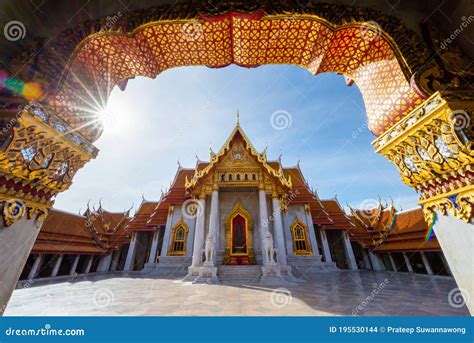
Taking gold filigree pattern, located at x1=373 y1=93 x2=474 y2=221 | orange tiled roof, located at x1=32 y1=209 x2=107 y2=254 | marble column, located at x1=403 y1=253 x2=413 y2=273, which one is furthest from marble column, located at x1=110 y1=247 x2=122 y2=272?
marble column, located at x1=403 y1=253 x2=413 y2=273

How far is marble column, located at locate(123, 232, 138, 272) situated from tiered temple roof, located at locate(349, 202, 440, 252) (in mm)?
18991

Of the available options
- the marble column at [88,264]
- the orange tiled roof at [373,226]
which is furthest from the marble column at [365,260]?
the marble column at [88,264]

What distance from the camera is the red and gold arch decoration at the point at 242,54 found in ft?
7.06

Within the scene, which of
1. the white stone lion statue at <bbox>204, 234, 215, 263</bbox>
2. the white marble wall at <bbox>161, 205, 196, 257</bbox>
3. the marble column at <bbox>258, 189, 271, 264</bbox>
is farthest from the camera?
the white marble wall at <bbox>161, 205, 196, 257</bbox>

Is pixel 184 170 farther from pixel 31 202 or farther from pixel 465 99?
pixel 465 99

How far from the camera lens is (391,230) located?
608 inches

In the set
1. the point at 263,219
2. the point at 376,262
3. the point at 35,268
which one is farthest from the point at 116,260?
the point at 376,262

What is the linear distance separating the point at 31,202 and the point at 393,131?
12.9 ft

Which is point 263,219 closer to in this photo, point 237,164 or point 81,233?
point 237,164

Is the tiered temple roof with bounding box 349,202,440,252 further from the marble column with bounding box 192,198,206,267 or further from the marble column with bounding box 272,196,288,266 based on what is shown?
the marble column with bounding box 192,198,206,267

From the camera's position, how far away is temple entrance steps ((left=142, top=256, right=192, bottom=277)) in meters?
12.9

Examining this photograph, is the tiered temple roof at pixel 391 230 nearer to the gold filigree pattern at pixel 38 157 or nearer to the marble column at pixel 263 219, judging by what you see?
the marble column at pixel 263 219

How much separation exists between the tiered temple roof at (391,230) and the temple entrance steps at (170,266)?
14.2 metres

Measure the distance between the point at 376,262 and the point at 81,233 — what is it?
24.4 m
